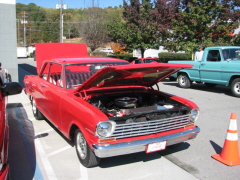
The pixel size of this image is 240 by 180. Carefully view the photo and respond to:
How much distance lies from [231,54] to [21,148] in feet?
28.2

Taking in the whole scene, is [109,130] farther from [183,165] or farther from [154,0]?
[154,0]

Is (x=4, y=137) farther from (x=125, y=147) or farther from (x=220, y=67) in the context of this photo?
(x=220, y=67)

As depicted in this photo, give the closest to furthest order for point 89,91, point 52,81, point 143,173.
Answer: point 143,173, point 89,91, point 52,81

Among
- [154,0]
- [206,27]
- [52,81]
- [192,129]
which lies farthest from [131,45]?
[192,129]

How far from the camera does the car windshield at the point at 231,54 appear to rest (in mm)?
10297

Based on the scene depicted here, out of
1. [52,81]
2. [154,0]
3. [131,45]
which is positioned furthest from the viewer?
[131,45]

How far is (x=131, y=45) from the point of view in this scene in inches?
890

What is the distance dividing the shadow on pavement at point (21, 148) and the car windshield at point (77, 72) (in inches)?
55.1

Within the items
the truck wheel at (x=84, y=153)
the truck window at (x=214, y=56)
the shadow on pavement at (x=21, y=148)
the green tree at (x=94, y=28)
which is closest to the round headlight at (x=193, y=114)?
the truck wheel at (x=84, y=153)

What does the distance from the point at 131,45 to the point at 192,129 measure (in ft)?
61.7

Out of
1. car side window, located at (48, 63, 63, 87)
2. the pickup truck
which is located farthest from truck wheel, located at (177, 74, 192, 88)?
car side window, located at (48, 63, 63, 87)

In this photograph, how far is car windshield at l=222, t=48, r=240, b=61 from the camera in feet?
33.8

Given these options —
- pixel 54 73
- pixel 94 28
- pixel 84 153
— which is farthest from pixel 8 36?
pixel 94 28

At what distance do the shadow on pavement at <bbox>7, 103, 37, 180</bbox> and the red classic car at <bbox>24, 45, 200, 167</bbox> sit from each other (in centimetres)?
67
